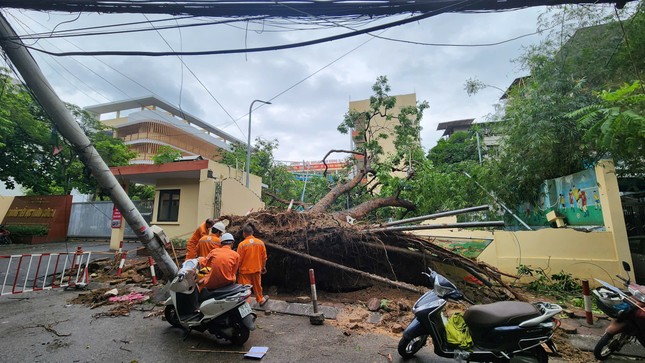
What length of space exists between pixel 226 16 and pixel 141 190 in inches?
966

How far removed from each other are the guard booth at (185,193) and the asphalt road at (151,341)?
24.4 feet

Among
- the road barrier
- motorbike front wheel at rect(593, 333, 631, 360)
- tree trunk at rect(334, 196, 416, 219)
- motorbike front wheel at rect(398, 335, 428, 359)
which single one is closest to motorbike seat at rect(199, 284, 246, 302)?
motorbike front wheel at rect(398, 335, 428, 359)

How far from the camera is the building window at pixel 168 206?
13812mm

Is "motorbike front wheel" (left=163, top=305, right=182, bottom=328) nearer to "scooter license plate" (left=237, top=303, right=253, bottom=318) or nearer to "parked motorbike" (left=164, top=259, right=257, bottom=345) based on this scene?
"parked motorbike" (left=164, top=259, right=257, bottom=345)

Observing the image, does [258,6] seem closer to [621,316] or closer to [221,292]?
[221,292]

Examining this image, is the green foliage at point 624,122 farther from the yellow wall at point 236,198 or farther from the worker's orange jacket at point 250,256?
the yellow wall at point 236,198

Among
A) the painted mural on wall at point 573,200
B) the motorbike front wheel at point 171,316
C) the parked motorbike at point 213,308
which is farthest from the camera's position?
the painted mural on wall at point 573,200

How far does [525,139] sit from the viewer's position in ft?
29.8

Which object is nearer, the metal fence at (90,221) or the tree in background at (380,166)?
the tree in background at (380,166)

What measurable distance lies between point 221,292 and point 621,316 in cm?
505

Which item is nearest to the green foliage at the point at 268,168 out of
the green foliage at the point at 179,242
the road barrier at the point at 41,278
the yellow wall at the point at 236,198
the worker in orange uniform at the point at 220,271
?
the yellow wall at the point at 236,198

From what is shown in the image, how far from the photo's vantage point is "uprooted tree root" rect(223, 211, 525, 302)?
7.18 meters

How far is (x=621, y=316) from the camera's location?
11.9 feet

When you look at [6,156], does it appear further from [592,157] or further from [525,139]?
[592,157]
